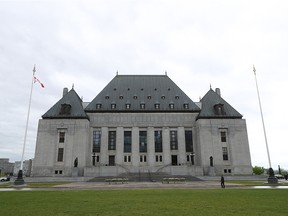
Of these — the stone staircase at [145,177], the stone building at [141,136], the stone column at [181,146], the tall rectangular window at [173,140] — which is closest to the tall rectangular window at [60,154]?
the stone building at [141,136]

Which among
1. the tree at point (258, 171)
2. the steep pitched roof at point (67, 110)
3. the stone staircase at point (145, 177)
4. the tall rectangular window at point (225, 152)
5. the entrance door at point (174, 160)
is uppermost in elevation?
the steep pitched roof at point (67, 110)

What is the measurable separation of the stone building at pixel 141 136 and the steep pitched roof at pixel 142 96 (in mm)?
252

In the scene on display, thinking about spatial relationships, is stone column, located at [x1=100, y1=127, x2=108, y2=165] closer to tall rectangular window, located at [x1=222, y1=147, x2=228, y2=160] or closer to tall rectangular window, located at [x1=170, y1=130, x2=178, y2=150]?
tall rectangular window, located at [x1=170, y1=130, x2=178, y2=150]

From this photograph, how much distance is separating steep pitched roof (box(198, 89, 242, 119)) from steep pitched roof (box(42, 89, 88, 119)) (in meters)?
29.0

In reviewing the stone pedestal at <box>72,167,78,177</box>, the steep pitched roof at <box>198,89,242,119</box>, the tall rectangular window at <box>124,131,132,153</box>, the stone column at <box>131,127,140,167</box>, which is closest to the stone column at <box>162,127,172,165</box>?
the stone column at <box>131,127,140,167</box>

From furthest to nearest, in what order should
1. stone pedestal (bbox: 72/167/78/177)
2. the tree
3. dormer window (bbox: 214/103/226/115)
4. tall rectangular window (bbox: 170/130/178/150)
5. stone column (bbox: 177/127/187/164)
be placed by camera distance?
1. the tree
2. dormer window (bbox: 214/103/226/115)
3. tall rectangular window (bbox: 170/130/178/150)
4. stone column (bbox: 177/127/187/164)
5. stone pedestal (bbox: 72/167/78/177)

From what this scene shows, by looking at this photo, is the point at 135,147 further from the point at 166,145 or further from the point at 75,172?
the point at 75,172

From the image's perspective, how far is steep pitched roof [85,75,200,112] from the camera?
190 feet

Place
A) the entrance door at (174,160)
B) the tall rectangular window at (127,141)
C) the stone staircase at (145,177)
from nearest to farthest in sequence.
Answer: the stone staircase at (145,177), the entrance door at (174,160), the tall rectangular window at (127,141)

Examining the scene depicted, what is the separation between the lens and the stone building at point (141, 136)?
53.1 m

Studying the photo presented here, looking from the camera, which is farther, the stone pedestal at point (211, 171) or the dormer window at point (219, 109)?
the dormer window at point (219, 109)

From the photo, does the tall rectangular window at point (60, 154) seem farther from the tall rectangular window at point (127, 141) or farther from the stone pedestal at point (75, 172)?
the tall rectangular window at point (127, 141)

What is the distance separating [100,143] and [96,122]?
5.21m

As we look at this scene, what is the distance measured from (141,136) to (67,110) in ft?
62.4
